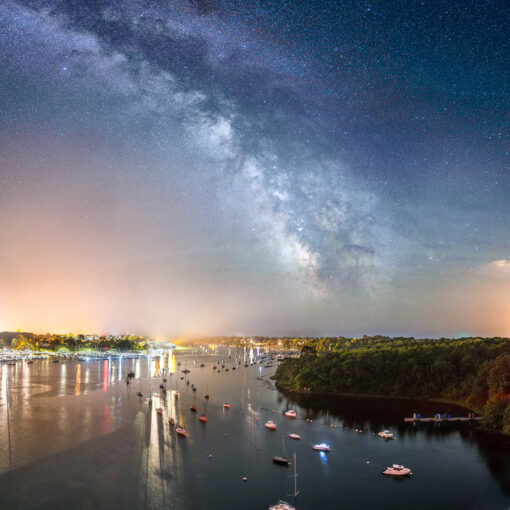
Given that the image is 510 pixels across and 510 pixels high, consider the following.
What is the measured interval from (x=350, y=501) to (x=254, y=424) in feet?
63.1

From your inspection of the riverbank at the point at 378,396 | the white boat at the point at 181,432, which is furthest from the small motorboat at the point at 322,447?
the riverbank at the point at 378,396

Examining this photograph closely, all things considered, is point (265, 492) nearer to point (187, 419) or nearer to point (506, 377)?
point (187, 419)

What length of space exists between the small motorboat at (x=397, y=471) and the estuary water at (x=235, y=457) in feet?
2.13

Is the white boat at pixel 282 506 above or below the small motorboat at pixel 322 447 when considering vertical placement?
above

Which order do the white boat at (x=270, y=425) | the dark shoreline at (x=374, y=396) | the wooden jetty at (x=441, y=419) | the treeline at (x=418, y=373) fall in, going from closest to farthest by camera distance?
the white boat at (x=270, y=425) < the wooden jetty at (x=441, y=419) < the treeline at (x=418, y=373) < the dark shoreline at (x=374, y=396)

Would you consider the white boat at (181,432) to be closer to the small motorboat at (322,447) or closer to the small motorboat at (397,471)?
the small motorboat at (322,447)

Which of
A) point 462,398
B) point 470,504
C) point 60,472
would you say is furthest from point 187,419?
point 462,398

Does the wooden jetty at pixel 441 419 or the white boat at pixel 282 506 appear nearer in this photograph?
the white boat at pixel 282 506

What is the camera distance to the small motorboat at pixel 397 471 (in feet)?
93.1

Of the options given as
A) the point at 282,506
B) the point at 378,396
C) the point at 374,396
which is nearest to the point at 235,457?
the point at 282,506

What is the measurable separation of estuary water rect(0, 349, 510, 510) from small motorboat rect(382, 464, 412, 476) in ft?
2.13

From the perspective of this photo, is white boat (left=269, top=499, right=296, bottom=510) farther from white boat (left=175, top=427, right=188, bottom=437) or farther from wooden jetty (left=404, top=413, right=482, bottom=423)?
wooden jetty (left=404, top=413, right=482, bottom=423)

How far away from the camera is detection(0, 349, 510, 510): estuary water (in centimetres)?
2506

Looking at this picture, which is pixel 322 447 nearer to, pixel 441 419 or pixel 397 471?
pixel 397 471
